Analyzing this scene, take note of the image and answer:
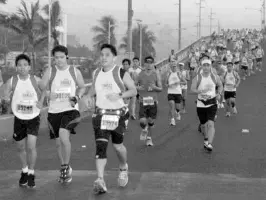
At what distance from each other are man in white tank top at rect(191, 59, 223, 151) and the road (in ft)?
1.62

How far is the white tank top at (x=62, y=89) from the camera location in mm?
7672

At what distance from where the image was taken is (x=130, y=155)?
34.0 feet

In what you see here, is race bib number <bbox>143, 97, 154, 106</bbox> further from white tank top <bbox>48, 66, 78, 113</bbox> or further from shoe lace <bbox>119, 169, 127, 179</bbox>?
shoe lace <bbox>119, 169, 127, 179</bbox>

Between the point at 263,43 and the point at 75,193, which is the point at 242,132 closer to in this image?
the point at 75,193

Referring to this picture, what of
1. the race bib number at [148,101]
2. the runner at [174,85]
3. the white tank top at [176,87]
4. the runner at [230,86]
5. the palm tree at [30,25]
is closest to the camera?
the race bib number at [148,101]

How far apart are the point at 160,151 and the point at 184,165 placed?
1.60 meters

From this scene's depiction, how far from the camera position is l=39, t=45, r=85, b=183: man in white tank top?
7.67 meters

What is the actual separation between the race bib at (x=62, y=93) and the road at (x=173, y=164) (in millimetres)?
1120

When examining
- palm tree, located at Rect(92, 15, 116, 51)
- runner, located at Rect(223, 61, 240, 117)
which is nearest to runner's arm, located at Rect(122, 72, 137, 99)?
runner, located at Rect(223, 61, 240, 117)

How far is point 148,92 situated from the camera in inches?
456

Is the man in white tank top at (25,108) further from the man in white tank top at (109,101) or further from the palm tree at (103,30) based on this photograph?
the palm tree at (103,30)

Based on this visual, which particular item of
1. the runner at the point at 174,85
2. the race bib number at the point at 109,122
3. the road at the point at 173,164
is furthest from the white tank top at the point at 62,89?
the runner at the point at 174,85

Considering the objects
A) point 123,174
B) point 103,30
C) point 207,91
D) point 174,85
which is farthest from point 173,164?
point 103,30

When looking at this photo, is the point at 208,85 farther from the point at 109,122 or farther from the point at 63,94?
the point at 109,122
